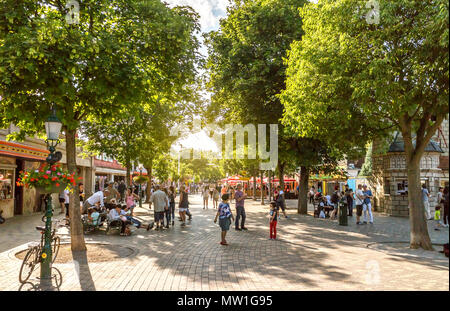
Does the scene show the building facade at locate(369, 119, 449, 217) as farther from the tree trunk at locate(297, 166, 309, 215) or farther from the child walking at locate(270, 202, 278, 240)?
the child walking at locate(270, 202, 278, 240)

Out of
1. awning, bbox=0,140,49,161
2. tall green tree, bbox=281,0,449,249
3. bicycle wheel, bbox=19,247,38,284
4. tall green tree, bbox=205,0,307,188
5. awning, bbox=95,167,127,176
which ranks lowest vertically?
bicycle wheel, bbox=19,247,38,284

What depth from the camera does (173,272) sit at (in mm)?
7465

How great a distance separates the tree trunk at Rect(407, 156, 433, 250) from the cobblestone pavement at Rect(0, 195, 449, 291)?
49cm

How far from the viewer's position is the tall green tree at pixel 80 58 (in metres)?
7.50

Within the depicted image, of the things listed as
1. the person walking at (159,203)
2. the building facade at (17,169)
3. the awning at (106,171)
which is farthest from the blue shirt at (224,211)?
the awning at (106,171)

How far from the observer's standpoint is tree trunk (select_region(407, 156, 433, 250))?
965cm

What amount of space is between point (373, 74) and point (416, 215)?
14.0 ft

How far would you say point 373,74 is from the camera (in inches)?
341

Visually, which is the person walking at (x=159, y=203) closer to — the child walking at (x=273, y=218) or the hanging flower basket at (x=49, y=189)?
the child walking at (x=273, y=218)

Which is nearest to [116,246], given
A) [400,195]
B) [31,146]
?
[31,146]

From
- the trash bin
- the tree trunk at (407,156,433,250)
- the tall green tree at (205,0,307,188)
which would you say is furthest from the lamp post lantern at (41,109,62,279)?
the trash bin

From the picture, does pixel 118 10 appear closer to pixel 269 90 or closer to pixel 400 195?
pixel 269 90

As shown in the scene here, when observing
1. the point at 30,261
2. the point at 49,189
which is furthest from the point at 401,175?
the point at 30,261

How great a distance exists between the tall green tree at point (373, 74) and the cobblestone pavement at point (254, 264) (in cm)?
252
